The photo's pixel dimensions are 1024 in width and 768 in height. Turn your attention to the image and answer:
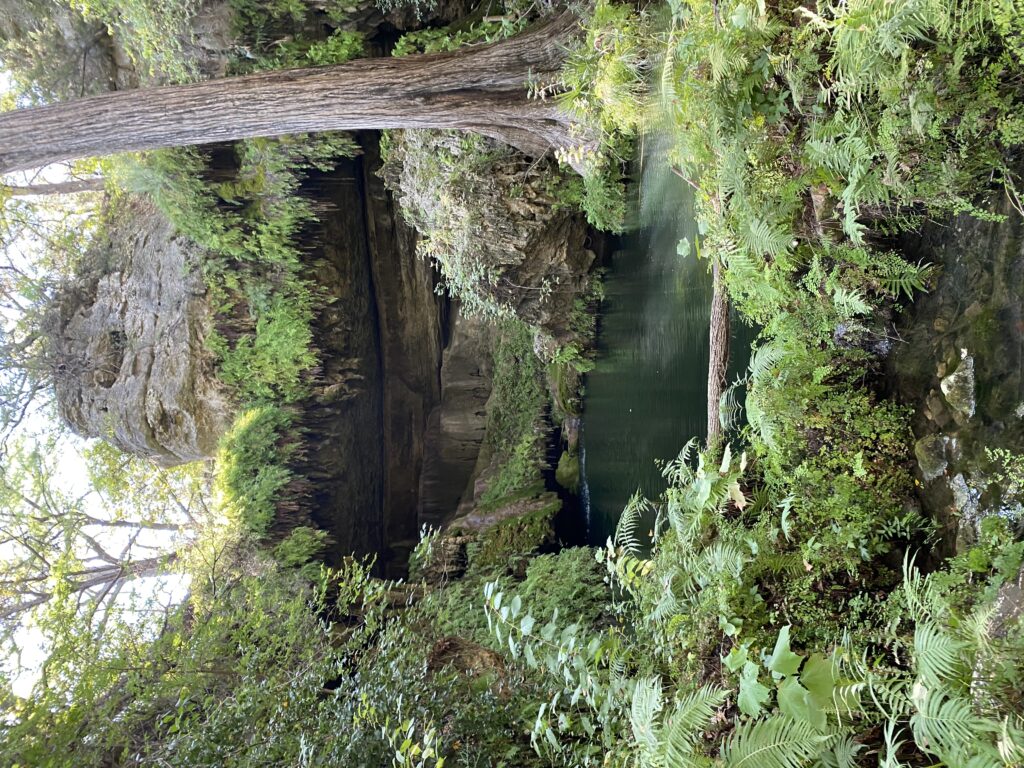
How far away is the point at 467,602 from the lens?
8.57 m

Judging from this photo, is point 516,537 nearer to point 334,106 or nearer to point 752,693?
point 334,106

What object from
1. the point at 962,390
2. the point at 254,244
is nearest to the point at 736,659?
the point at 962,390

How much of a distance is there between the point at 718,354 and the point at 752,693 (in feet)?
9.72

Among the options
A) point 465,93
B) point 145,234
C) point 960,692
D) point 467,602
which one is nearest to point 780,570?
point 960,692

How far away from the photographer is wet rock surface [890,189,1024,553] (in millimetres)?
3057

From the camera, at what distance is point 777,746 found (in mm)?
2193

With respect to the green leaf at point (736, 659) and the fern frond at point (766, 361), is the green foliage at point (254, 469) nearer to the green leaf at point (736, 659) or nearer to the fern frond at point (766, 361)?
the fern frond at point (766, 361)

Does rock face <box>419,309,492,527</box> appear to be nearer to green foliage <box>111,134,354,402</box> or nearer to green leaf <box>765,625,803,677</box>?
green foliage <box>111,134,354,402</box>

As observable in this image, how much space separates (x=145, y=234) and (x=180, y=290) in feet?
5.32

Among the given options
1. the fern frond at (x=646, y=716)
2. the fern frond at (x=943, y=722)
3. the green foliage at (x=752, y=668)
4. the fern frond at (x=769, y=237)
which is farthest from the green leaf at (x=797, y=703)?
the fern frond at (x=769, y=237)

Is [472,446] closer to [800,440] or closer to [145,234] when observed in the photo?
[145,234]

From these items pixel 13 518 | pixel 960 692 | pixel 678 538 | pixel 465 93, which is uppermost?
pixel 465 93

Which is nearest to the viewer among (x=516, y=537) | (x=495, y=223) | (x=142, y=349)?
(x=495, y=223)

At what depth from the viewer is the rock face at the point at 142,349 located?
924cm
